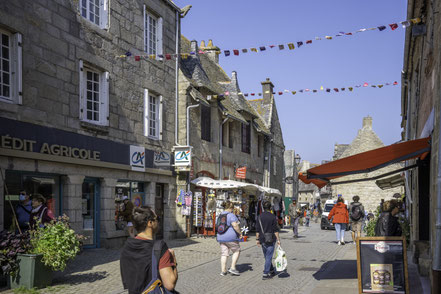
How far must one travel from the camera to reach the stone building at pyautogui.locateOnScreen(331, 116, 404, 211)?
44625mm

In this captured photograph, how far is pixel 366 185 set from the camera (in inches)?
A: 1788

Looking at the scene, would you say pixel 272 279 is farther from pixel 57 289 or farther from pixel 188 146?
pixel 188 146

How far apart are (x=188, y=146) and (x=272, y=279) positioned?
859 cm

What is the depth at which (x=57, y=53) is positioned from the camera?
12.2 metres

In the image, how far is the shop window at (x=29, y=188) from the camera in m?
10.8

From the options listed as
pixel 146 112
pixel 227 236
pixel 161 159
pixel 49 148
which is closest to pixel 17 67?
pixel 49 148

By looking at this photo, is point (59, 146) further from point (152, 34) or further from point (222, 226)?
point (152, 34)

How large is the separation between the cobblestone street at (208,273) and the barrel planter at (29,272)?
215 millimetres

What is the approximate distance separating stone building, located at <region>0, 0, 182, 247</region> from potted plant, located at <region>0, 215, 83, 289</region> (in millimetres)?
2301

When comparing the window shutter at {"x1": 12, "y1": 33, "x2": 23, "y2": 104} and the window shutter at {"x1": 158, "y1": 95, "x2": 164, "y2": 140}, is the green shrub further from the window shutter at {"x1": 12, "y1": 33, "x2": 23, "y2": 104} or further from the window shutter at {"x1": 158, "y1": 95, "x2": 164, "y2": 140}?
the window shutter at {"x1": 158, "y1": 95, "x2": 164, "y2": 140}

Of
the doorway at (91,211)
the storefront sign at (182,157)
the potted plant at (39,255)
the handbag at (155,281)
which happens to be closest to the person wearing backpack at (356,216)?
the storefront sign at (182,157)

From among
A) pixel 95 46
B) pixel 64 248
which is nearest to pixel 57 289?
pixel 64 248

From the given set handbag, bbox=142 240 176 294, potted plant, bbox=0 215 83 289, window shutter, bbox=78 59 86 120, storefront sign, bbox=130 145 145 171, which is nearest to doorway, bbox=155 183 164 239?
storefront sign, bbox=130 145 145 171

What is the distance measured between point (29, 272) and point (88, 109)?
246 inches
